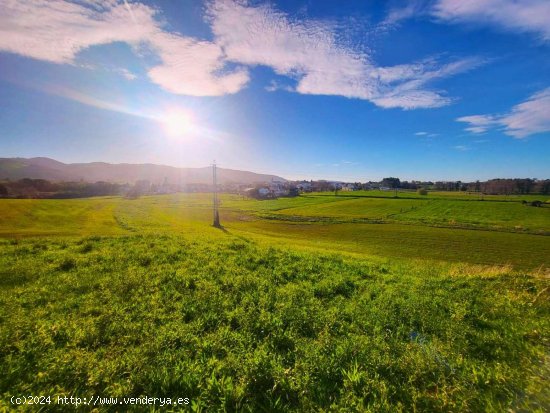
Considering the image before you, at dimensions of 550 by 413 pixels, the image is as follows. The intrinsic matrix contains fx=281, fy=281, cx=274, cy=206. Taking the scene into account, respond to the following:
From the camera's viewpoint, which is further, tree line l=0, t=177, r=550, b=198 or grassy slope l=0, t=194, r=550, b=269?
tree line l=0, t=177, r=550, b=198

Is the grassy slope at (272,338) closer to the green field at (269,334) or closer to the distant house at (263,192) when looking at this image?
the green field at (269,334)

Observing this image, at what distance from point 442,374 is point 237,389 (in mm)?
3845

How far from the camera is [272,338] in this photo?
674 centimetres

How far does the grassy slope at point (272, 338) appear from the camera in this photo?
487 centimetres

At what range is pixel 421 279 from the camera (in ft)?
42.4

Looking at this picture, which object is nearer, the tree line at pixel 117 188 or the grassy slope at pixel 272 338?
the grassy slope at pixel 272 338

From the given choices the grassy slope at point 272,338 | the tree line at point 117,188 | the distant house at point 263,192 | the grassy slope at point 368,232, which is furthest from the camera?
the distant house at point 263,192

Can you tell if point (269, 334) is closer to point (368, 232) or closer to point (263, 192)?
point (368, 232)

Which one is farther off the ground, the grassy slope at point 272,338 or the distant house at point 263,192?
the grassy slope at point 272,338

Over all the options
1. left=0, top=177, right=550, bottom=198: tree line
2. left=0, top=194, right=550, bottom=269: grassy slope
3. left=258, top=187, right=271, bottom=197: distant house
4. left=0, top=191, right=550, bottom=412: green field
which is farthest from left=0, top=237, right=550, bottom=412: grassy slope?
left=258, top=187, right=271, bottom=197: distant house

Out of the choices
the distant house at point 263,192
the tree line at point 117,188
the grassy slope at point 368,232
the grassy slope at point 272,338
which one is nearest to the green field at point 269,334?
the grassy slope at point 272,338

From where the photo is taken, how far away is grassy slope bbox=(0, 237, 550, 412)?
16.0 feet

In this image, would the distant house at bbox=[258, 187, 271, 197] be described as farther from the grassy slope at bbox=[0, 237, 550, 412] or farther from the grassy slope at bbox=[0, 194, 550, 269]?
the grassy slope at bbox=[0, 237, 550, 412]

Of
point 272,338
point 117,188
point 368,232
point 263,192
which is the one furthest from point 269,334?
point 117,188
